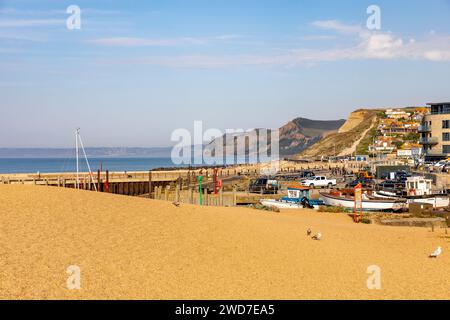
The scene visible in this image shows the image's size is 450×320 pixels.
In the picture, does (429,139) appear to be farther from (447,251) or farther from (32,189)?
(32,189)

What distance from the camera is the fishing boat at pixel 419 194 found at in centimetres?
4331

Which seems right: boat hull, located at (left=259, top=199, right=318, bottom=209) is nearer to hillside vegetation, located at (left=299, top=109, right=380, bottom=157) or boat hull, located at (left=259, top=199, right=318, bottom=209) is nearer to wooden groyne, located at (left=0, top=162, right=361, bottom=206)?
wooden groyne, located at (left=0, top=162, right=361, bottom=206)

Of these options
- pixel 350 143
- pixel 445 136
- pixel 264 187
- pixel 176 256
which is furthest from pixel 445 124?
pixel 350 143

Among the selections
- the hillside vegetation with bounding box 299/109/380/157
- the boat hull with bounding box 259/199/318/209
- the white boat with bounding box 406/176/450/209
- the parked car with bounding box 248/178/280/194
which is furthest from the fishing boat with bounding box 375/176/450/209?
the hillside vegetation with bounding box 299/109/380/157

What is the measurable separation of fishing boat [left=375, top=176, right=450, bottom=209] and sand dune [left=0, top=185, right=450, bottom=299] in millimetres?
17875

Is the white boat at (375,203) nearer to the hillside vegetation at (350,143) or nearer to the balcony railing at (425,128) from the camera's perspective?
the balcony railing at (425,128)

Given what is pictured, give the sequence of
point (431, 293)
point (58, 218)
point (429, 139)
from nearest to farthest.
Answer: point (431, 293)
point (58, 218)
point (429, 139)

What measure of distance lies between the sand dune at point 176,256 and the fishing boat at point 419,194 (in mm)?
17875

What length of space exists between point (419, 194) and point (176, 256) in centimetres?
3300

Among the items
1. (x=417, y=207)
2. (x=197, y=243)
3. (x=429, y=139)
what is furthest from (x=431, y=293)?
(x=429, y=139)

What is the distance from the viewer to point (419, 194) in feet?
153

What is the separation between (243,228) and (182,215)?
2.53 metres

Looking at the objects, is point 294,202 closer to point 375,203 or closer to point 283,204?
point 283,204

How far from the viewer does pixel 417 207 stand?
39.8 m
